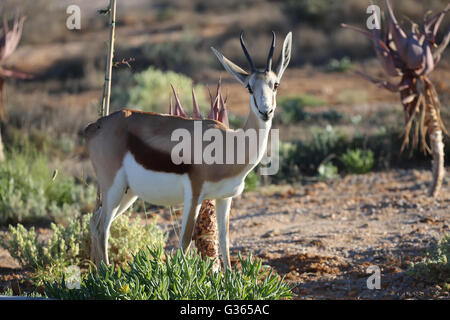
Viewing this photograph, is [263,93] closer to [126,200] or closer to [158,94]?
[126,200]

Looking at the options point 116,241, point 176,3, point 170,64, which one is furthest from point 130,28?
point 116,241

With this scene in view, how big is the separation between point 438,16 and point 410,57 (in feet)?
2.33

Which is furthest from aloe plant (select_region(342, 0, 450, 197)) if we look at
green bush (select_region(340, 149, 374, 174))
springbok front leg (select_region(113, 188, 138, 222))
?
springbok front leg (select_region(113, 188, 138, 222))

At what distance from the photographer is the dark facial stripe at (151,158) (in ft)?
15.7

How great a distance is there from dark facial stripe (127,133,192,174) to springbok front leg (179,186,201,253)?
176mm

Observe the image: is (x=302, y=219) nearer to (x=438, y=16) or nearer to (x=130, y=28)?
(x=438, y=16)

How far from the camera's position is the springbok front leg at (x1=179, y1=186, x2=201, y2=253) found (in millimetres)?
4707

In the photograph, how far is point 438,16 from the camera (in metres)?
7.67

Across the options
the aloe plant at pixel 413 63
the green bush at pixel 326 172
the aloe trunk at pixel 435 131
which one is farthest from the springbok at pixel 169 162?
the green bush at pixel 326 172

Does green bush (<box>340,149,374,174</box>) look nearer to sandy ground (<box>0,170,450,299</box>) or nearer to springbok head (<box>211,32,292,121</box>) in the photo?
sandy ground (<box>0,170,450,299</box>)

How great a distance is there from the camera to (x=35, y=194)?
28.7 feet

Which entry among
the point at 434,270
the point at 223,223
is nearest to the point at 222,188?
the point at 223,223

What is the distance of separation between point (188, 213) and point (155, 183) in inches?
14.2

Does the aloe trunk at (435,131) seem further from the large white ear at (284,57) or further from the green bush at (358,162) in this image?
the large white ear at (284,57)
